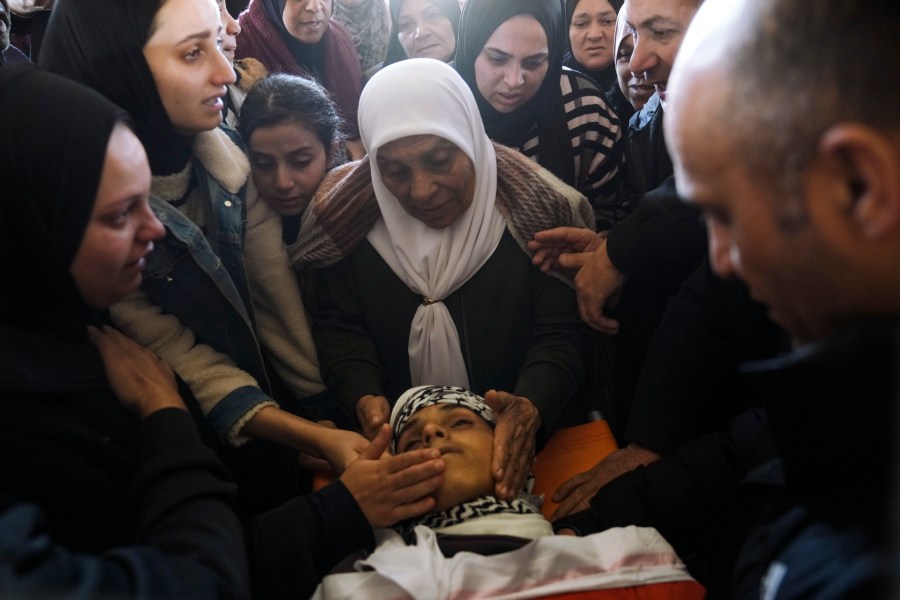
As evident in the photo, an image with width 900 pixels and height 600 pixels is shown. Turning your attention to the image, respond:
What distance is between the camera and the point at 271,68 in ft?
11.1

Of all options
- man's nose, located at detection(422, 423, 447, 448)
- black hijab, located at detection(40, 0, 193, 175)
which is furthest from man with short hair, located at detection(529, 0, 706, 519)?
black hijab, located at detection(40, 0, 193, 175)

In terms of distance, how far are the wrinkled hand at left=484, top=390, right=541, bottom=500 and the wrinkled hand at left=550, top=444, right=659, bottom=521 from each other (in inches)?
4.4

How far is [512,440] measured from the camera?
2008 mm

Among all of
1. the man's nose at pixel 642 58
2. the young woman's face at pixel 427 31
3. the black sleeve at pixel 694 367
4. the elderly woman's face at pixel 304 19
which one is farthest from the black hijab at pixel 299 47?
the black sleeve at pixel 694 367

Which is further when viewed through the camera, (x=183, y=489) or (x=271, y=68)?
(x=271, y=68)

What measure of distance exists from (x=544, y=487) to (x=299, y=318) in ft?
2.85

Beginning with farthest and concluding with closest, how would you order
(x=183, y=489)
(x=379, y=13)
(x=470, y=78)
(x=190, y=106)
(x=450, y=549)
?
(x=379, y=13) < (x=470, y=78) < (x=190, y=106) < (x=450, y=549) < (x=183, y=489)

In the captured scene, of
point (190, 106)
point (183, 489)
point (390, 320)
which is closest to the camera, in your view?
point (183, 489)

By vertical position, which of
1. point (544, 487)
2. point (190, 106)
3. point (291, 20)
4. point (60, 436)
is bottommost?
point (544, 487)

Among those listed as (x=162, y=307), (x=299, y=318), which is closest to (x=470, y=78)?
(x=299, y=318)

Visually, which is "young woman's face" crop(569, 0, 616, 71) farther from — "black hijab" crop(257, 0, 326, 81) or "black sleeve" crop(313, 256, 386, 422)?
"black sleeve" crop(313, 256, 386, 422)

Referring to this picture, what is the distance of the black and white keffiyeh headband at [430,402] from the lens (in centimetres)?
205

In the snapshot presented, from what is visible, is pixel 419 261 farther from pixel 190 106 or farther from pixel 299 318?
pixel 190 106

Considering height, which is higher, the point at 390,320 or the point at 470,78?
the point at 470,78
